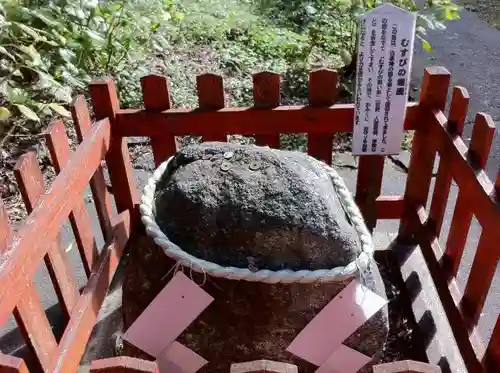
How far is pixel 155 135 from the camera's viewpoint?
7.05ft

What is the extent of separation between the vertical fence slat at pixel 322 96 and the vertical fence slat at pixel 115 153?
0.76 m

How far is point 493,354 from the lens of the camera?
1.61 m

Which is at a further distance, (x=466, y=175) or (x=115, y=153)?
(x=115, y=153)

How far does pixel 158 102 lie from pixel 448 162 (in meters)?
1.11

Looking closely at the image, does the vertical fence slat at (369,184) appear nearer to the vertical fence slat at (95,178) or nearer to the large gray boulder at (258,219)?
the large gray boulder at (258,219)

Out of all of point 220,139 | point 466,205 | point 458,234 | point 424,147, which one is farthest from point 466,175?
point 220,139

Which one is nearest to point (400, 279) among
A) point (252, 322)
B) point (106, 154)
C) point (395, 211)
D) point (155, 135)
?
point (395, 211)

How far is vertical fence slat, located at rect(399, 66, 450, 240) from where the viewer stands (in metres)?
2.04

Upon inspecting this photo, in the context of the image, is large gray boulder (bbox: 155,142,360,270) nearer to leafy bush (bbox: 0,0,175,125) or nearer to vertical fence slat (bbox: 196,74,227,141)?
vertical fence slat (bbox: 196,74,227,141)

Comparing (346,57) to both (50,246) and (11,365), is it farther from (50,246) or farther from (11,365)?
(11,365)

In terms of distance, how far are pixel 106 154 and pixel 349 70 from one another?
8.39 feet

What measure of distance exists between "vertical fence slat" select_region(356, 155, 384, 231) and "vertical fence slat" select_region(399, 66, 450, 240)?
0.42 ft

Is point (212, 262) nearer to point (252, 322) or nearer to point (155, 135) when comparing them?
point (252, 322)

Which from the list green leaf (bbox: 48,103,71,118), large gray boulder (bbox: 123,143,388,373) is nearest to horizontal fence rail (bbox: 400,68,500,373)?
large gray boulder (bbox: 123,143,388,373)
